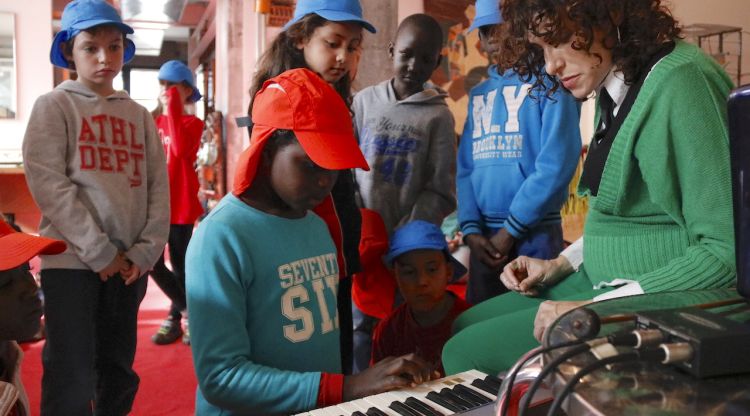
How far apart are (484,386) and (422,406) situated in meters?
0.15

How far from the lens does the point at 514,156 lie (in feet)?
8.25

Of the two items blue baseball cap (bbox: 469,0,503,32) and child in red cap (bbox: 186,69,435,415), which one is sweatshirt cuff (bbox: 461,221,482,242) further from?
child in red cap (bbox: 186,69,435,415)

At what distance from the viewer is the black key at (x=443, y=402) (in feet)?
3.76

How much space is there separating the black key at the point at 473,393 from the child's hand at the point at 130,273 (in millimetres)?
1555

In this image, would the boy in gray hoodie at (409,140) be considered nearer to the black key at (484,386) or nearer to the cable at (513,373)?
the black key at (484,386)

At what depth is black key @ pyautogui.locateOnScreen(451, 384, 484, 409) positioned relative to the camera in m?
1.17

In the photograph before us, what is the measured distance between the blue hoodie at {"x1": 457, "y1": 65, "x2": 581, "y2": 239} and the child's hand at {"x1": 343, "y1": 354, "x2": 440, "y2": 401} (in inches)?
48.9

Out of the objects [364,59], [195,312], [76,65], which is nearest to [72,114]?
[76,65]

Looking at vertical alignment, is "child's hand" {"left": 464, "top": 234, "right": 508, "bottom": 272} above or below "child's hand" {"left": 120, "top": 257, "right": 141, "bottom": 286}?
above

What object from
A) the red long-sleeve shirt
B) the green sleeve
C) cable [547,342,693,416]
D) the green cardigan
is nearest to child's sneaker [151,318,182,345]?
the red long-sleeve shirt

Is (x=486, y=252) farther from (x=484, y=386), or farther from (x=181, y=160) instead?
(x=181, y=160)

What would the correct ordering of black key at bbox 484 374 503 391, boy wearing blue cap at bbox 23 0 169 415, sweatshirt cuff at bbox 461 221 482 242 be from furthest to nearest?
sweatshirt cuff at bbox 461 221 482 242 < boy wearing blue cap at bbox 23 0 169 415 < black key at bbox 484 374 503 391

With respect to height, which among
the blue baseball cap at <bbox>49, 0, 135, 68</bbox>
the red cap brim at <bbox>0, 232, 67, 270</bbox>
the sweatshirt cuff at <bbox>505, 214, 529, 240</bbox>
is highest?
the blue baseball cap at <bbox>49, 0, 135, 68</bbox>

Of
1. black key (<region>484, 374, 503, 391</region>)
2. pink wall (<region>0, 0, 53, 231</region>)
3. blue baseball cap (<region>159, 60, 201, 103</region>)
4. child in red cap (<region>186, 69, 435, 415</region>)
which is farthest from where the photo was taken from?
pink wall (<region>0, 0, 53, 231</region>)
